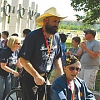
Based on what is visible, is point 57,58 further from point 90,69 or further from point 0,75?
point 90,69

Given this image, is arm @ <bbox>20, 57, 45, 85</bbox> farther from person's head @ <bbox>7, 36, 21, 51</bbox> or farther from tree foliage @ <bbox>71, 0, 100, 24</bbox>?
tree foliage @ <bbox>71, 0, 100, 24</bbox>

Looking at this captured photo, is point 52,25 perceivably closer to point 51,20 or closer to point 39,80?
point 51,20

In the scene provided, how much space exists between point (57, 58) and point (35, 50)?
1.56 feet

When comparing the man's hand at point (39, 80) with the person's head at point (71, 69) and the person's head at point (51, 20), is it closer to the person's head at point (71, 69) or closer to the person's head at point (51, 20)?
the person's head at point (71, 69)

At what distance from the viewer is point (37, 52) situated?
4699mm

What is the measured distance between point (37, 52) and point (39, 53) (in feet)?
0.10

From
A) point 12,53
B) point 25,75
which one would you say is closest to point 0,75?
point 12,53

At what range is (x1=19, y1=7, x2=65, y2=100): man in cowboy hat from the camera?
183 inches

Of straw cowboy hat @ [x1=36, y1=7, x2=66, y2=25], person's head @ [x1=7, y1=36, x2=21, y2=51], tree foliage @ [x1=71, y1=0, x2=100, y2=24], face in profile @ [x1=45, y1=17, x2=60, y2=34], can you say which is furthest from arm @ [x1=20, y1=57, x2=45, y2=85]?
tree foliage @ [x1=71, y1=0, x2=100, y2=24]

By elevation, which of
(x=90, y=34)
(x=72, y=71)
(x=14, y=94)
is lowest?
Answer: (x=14, y=94)

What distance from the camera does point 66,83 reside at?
4262 millimetres

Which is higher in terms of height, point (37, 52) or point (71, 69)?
point (37, 52)

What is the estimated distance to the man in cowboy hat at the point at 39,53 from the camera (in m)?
4.66

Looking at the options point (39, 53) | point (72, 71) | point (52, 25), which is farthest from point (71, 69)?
point (52, 25)
